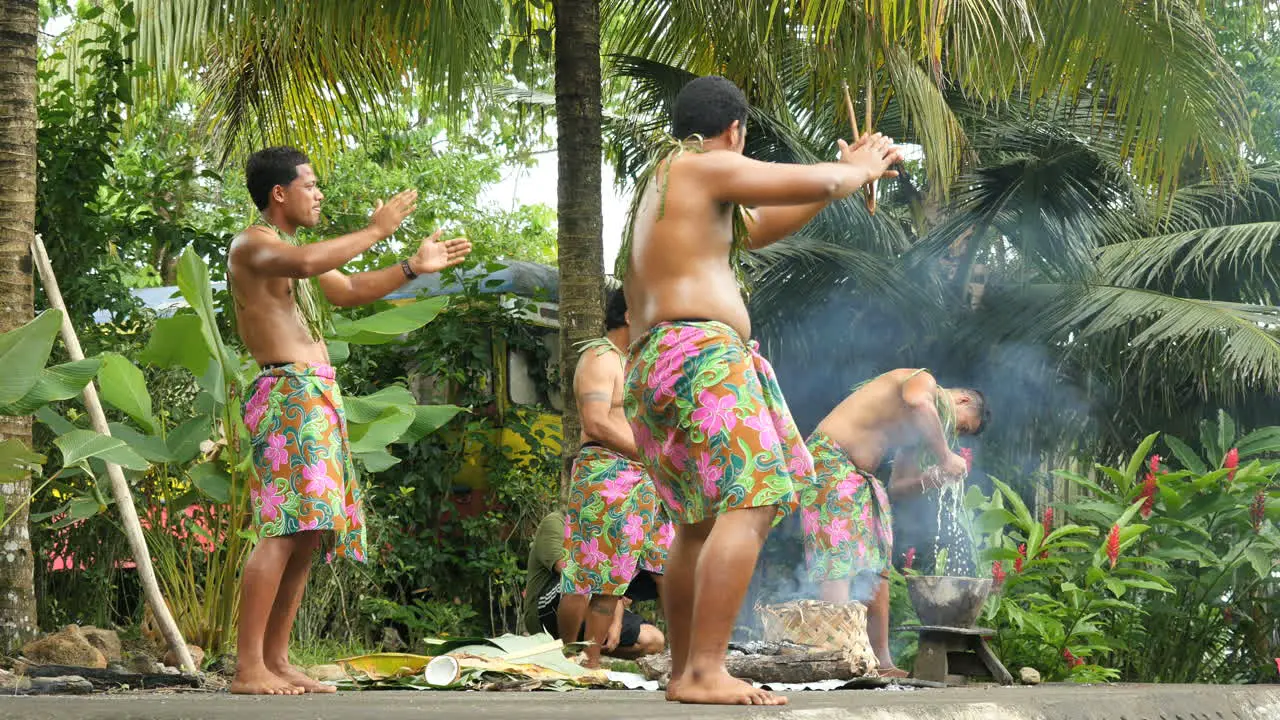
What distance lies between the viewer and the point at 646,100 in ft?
32.7

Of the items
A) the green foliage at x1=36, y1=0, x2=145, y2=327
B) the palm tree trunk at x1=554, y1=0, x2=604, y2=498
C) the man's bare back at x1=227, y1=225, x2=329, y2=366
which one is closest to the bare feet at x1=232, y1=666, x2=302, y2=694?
the man's bare back at x1=227, y1=225, x2=329, y2=366

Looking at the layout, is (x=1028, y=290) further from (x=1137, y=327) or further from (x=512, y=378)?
(x=512, y=378)

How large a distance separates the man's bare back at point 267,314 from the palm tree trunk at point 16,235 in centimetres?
176

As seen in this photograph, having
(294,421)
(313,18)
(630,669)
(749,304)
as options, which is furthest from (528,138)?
(294,421)

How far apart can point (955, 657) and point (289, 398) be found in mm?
3350

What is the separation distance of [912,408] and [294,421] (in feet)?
9.69

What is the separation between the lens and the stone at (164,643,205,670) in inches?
220

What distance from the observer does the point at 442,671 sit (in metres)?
4.67

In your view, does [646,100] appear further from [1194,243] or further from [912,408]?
[1194,243]

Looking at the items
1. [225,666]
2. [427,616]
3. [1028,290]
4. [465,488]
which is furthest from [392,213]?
[1028,290]

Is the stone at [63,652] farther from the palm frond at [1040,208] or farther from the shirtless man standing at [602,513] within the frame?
the palm frond at [1040,208]

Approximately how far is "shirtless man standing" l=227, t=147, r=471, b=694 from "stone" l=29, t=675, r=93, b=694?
58cm

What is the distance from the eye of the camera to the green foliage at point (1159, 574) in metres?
7.21

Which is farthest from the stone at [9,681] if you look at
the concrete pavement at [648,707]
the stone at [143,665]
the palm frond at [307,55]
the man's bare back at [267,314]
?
the palm frond at [307,55]
